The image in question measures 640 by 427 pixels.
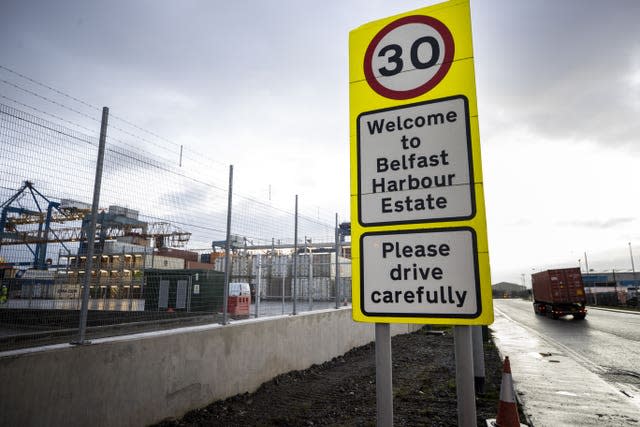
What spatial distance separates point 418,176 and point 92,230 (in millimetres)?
3678

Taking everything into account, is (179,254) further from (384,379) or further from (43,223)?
(384,379)

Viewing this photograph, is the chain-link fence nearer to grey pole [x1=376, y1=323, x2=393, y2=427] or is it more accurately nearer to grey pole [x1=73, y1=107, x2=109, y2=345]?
grey pole [x1=73, y1=107, x2=109, y2=345]

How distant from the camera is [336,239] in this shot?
1004cm

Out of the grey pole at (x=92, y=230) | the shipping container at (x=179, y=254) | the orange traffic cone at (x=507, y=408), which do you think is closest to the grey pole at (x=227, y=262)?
the shipping container at (x=179, y=254)

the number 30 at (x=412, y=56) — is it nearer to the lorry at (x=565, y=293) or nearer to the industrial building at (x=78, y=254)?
the industrial building at (x=78, y=254)

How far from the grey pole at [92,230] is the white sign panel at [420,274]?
335cm

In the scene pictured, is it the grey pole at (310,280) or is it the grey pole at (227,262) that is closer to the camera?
the grey pole at (227,262)

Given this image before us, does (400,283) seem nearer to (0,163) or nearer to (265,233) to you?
(0,163)

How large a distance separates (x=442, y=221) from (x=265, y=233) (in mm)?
5907

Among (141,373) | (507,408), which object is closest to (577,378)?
(507,408)

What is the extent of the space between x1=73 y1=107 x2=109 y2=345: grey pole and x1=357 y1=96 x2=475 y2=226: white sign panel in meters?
3.39

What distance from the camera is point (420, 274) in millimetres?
1719

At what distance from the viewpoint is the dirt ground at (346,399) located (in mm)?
4773

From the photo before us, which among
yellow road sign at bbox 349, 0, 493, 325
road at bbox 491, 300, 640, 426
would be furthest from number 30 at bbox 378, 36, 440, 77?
road at bbox 491, 300, 640, 426
